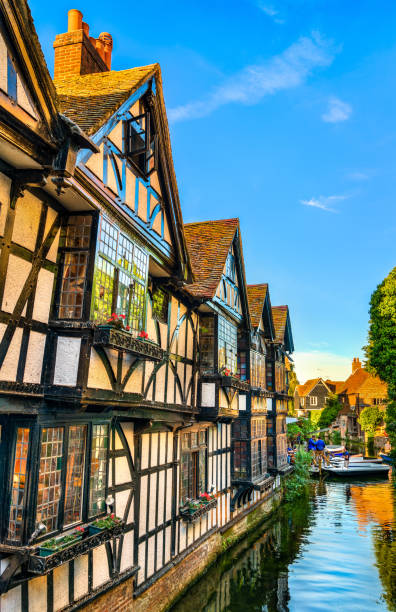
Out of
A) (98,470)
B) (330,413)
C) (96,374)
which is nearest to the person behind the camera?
(96,374)

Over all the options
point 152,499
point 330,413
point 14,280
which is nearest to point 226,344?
point 152,499

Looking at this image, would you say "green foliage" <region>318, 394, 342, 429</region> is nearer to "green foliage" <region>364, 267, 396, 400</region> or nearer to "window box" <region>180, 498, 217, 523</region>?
"green foliage" <region>364, 267, 396, 400</region>

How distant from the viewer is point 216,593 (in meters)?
13.5

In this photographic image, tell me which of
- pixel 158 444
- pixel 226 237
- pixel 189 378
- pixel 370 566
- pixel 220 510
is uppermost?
pixel 226 237

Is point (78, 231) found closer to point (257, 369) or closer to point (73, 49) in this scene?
point (73, 49)

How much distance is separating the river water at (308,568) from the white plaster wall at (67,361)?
27.1 feet

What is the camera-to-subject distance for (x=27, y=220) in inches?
275

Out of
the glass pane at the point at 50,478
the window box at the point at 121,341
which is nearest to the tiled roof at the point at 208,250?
the window box at the point at 121,341

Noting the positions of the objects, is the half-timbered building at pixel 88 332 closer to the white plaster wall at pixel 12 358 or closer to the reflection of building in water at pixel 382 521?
the white plaster wall at pixel 12 358

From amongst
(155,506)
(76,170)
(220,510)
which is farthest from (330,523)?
(76,170)

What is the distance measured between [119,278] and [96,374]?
6.48 ft

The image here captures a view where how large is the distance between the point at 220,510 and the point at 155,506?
20.3 feet

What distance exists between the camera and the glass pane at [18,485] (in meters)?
6.59

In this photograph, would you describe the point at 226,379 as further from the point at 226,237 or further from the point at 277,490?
the point at 277,490
